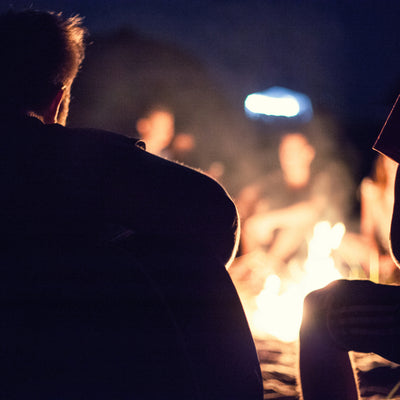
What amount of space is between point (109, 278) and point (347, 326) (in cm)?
97

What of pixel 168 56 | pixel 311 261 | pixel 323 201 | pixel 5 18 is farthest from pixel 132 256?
pixel 168 56

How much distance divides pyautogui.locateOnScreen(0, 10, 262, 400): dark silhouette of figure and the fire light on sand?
13.6 ft

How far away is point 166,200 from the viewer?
4.22 feet

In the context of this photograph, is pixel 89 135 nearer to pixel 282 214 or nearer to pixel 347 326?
pixel 347 326

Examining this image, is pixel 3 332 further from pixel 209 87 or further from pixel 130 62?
pixel 209 87

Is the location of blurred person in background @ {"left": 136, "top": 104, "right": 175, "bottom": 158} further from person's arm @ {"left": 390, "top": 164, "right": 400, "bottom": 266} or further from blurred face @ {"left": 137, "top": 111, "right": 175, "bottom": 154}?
person's arm @ {"left": 390, "top": 164, "right": 400, "bottom": 266}

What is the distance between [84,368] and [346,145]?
21.1 meters

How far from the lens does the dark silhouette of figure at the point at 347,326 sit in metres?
1.69

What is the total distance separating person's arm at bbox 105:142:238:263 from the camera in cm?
127

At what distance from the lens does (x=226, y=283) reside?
133 centimetres

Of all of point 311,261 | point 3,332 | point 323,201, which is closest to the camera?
point 3,332

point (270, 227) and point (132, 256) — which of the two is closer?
point (132, 256)

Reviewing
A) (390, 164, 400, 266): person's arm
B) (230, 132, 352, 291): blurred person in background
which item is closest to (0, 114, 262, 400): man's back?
(390, 164, 400, 266): person's arm

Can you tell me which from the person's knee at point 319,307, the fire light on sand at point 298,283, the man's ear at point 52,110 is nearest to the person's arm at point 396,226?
the person's knee at point 319,307
